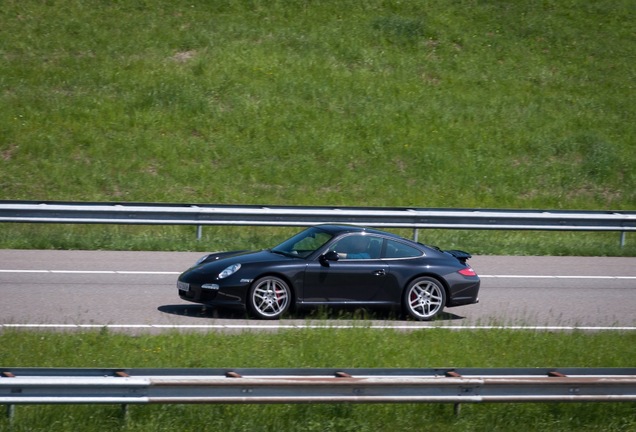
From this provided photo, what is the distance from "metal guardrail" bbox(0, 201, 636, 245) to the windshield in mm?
4995

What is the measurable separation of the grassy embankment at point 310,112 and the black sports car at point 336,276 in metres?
5.32

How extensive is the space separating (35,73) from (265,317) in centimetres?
1584

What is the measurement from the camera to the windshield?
11.7m

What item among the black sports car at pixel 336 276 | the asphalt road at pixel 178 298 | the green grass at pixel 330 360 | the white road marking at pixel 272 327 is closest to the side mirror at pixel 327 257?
the black sports car at pixel 336 276

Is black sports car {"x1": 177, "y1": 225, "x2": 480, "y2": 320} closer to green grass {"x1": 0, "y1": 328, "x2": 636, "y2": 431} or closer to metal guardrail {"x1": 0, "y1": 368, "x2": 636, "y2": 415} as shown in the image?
green grass {"x1": 0, "y1": 328, "x2": 636, "y2": 431}

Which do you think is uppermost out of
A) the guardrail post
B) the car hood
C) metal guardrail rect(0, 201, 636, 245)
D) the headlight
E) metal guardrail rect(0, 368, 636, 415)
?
metal guardrail rect(0, 201, 636, 245)

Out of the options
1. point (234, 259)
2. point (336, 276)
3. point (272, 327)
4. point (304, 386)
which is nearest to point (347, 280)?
point (336, 276)

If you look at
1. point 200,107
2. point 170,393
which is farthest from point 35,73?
point 170,393

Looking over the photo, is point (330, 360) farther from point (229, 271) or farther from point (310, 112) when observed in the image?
point (310, 112)

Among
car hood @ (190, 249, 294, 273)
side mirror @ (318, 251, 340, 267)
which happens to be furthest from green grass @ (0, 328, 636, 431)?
car hood @ (190, 249, 294, 273)

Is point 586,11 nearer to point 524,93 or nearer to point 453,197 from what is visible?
point 524,93

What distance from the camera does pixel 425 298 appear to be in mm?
11750

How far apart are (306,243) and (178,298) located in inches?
81.4

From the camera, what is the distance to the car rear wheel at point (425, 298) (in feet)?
38.2
